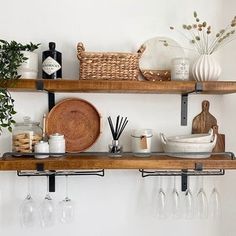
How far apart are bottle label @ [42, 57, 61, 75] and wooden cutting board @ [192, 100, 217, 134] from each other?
0.78 meters

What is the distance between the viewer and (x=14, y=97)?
153cm

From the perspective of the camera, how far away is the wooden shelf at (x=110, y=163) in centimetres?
131

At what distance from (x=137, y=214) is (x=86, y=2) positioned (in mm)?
1163

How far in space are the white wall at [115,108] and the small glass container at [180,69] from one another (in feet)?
0.60

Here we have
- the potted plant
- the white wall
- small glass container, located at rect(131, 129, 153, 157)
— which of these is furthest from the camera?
the white wall

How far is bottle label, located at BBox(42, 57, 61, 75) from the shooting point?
4.57ft

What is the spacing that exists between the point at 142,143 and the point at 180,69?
40 cm

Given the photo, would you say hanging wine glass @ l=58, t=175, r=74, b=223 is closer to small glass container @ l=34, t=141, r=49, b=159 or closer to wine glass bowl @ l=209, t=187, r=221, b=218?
small glass container @ l=34, t=141, r=49, b=159

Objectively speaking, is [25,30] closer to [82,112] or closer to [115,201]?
[82,112]

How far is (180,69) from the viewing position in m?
1.43

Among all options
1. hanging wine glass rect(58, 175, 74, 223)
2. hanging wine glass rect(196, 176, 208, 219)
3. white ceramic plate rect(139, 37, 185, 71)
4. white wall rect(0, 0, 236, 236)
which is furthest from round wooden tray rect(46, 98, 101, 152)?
hanging wine glass rect(196, 176, 208, 219)

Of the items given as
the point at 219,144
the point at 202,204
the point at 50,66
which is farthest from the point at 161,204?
the point at 50,66

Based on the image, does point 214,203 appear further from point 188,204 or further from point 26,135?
point 26,135

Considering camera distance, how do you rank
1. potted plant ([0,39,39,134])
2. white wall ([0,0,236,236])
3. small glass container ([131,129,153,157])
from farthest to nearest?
1. white wall ([0,0,236,236])
2. small glass container ([131,129,153,157])
3. potted plant ([0,39,39,134])
